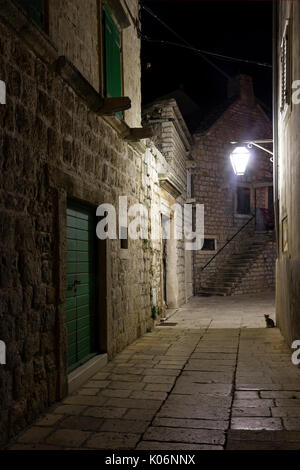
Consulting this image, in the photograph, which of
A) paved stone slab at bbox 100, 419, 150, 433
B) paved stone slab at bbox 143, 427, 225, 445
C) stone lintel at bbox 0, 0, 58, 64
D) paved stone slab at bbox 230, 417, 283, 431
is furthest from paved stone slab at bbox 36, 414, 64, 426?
stone lintel at bbox 0, 0, 58, 64

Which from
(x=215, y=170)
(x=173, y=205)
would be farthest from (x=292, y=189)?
(x=215, y=170)

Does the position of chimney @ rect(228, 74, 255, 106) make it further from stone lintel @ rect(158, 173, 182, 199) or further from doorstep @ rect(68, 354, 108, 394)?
doorstep @ rect(68, 354, 108, 394)

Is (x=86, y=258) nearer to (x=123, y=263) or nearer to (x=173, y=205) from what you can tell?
(x=123, y=263)

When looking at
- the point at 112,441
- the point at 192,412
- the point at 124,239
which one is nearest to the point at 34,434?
the point at 112,441

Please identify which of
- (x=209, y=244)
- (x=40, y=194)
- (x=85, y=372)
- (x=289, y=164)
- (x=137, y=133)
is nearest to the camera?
(x=40, y=194)

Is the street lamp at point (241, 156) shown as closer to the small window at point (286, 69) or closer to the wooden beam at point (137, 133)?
the small window at point (286, 69)

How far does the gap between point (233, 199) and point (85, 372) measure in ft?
48.6

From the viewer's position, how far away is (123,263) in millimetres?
6875

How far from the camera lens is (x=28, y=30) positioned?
3.59m

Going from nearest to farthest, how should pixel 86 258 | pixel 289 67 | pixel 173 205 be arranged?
pixel 86 258
pixel 289 67
pixel 173 205

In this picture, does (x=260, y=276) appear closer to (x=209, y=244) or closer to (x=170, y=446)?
(x=209, y=244)

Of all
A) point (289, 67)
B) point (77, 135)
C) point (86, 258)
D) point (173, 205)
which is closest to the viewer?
point (77, 135)
